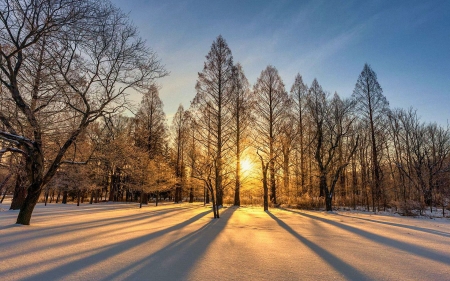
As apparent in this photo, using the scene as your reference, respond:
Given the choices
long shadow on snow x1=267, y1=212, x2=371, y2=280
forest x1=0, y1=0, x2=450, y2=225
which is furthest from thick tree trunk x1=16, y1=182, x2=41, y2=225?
long shadow on snow x1=267, y1=212, x2=371, y2=280

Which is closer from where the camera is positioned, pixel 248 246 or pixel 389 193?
pixel 248 246

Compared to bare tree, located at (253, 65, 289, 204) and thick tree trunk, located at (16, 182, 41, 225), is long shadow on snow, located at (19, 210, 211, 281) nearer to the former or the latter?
thick tree trunk, located at (16, 182, 41, 225)

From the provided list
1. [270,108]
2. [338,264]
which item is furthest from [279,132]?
[338,264]

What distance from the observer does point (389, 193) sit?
20.1 metres

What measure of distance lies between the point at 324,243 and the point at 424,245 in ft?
6.88

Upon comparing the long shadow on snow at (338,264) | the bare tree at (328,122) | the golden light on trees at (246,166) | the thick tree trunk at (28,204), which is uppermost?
the bare tree at (328,122)

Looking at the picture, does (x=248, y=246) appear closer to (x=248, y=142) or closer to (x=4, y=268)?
(x=4, y=268)

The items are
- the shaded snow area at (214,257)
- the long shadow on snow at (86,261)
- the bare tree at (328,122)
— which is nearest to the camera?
the long shadow on snow at (86,261)

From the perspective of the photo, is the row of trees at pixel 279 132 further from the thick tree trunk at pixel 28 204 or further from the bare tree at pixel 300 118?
the thick tree trunk at pixel 28 204

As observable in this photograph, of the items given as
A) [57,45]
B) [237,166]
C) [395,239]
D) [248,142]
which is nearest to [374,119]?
[248,142]

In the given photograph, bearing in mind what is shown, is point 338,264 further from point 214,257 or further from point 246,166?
point 246,166

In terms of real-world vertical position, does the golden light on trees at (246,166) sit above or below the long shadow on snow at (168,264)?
above

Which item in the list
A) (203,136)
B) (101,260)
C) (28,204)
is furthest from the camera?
(203,136)

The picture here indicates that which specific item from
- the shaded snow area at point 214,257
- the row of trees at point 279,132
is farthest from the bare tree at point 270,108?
the shaded snow area at point 214,257
